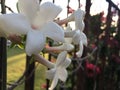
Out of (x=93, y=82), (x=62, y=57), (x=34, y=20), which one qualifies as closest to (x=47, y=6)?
(x=34, y=20)

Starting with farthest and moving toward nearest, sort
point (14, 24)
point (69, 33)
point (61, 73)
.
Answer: point (61, 73) → point (69, 33) → point (14, 24)

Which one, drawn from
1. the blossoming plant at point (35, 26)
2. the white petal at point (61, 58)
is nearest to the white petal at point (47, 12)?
the blossoming plant at point (35, 26)

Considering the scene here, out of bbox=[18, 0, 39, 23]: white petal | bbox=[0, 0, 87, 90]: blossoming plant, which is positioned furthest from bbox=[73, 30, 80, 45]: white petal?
bbox=[18, 0, 39, 23]: white petal

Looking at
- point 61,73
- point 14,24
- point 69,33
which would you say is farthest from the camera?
point 61,73

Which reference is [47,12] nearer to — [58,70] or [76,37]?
[76,37]

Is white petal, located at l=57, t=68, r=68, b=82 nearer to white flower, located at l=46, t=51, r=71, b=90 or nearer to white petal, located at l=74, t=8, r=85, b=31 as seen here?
white flower, located at l=46, t=51, r=71, b=90

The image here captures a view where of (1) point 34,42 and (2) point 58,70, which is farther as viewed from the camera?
(2) point 58,70

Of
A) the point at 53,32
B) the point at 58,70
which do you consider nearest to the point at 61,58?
the point at 58,70

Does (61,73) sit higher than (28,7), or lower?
Result: lower
